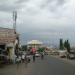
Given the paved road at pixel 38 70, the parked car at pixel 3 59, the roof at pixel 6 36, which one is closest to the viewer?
the paved road at pixel 38 70

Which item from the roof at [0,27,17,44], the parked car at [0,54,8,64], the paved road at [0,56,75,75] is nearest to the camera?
the paved road at [0,56,75,75]

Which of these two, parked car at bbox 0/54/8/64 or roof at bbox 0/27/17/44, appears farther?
roof at bbox 0/27/17/44

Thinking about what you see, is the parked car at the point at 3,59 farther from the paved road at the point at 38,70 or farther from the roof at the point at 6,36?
the paved road at the point at 38,70

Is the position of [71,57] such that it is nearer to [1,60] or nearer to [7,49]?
[7,49]

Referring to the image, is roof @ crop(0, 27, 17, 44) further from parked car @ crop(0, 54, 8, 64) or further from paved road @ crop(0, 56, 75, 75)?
paved road @ crop(0, 56, 75, 75)

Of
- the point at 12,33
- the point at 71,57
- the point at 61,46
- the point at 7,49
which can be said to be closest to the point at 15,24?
the point at 7,49

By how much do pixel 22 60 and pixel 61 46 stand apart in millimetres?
108442

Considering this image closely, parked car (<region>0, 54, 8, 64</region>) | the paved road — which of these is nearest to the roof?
parked car (<region>0, 54, 8, 64</region>)

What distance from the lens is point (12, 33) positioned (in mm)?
52062

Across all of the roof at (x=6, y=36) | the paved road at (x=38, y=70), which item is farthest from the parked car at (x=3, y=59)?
the paved road at (x=38, y=70)

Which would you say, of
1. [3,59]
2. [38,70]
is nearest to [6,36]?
[3,59]

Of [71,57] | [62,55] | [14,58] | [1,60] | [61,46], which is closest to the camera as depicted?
[1,60]

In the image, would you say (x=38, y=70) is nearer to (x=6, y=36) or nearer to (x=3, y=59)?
(x=3, y=59)

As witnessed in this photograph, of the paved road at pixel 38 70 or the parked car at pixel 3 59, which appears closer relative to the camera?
the paved road at pixel 38 70
